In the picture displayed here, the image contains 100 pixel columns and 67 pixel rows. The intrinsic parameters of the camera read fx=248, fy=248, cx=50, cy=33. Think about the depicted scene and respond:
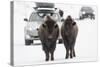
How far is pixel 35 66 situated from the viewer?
127 inches

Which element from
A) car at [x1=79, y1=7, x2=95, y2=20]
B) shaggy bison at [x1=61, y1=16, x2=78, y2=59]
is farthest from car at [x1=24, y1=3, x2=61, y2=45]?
car at [x1=79, y1=7, x2=95, y2=20]

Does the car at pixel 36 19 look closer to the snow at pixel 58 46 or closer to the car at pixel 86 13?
the snow at pixel 58 46

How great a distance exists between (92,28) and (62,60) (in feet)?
2.19

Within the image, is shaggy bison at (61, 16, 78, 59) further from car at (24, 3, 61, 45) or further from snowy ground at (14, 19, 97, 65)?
car at (24, 3, 61, 45)

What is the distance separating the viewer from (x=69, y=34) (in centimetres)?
343

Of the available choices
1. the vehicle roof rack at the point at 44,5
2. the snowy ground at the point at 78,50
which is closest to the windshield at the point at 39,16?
the vehicle roof rack at the point at 44,5

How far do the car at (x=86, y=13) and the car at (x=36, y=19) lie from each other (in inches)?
18.1

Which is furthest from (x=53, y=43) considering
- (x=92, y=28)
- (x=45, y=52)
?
(x=92, y=28)

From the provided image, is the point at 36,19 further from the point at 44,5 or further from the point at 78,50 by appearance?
the point at 78,50

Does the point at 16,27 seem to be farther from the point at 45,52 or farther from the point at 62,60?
the point at 62,60

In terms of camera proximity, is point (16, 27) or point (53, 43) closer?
point (16, 27)

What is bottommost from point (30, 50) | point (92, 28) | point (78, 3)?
point (30, 50)

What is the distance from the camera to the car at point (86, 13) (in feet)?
11.6

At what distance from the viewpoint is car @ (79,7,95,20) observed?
3.54 metres
